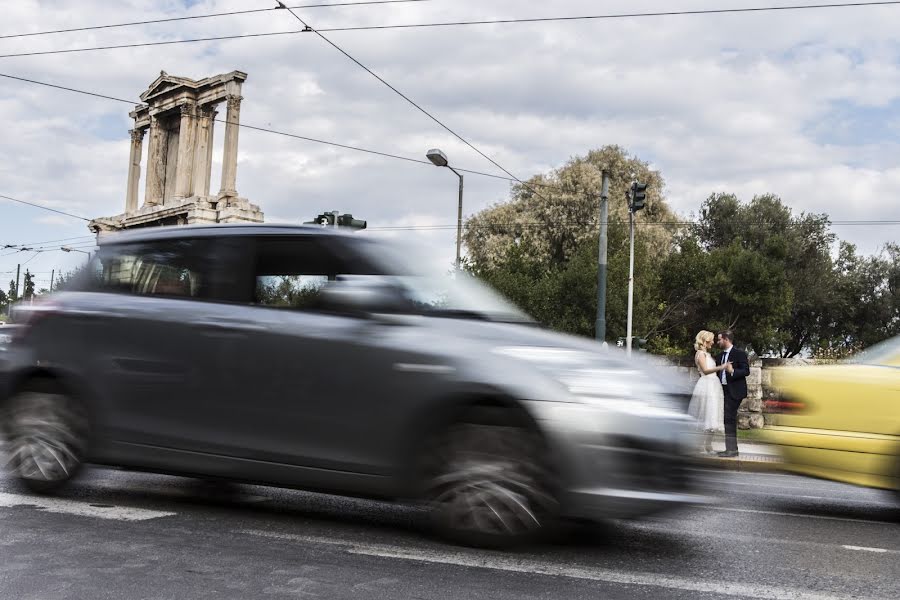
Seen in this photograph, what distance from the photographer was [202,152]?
51.2m

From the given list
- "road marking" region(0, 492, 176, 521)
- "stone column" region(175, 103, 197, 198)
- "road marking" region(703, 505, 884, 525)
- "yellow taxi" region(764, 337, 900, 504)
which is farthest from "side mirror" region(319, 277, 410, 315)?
"stone column" region(175, 103, 197, 198)

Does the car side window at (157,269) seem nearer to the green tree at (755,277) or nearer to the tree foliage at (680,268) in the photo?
the tree foliage at (680,268)

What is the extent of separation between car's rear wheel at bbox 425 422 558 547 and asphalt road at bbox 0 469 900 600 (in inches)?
4.7

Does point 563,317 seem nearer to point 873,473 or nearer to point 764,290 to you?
point 764,290

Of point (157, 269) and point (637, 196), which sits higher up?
point (637, 196)

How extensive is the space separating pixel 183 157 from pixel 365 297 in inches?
1938

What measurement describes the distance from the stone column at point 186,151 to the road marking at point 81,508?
4732cm

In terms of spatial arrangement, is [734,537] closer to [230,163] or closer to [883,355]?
[883,355]

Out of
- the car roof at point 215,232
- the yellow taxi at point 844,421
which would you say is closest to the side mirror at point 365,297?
the car roof at point 215,232

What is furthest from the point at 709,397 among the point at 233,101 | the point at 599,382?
the point at 233,101

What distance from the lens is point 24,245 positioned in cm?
5566

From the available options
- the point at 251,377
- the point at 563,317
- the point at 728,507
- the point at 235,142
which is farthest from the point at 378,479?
the point at 235,142

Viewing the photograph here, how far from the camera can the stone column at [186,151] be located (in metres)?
51.3

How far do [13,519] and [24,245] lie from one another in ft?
182
